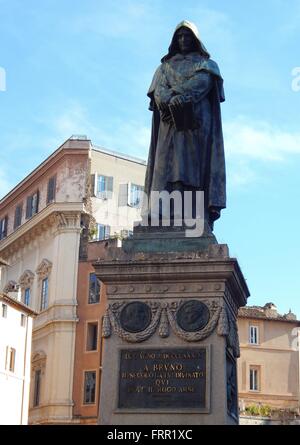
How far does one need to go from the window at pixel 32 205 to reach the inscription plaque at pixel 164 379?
46012 millimetres

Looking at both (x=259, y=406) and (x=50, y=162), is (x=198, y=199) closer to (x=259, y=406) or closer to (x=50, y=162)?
(x=50, y=162)

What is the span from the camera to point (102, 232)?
2174 inches

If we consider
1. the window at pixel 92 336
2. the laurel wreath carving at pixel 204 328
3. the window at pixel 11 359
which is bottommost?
the laurel wreath carving at pixel 204 328

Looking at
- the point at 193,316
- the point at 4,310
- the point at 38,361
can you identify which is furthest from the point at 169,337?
the point at 38,361

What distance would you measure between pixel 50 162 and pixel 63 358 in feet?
40.9

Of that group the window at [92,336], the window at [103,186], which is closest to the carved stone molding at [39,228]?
the window at [103,186]

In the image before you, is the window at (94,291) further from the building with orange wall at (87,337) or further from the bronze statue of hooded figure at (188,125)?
the bronze statue of hooded figure at (188,125)

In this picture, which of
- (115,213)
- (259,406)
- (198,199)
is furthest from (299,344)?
(198,199)

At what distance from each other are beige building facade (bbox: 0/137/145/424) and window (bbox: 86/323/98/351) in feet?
2.71

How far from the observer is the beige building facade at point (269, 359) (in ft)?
217

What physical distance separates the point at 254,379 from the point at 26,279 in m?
19.5

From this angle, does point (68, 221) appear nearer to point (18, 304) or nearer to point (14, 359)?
point (18, 304)

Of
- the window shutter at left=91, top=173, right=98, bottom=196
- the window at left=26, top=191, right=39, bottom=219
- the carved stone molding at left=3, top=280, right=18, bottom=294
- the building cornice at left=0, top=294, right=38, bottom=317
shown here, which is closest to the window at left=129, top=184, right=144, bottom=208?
the window shutter at left=91, top=173, right=98, bottom=196
